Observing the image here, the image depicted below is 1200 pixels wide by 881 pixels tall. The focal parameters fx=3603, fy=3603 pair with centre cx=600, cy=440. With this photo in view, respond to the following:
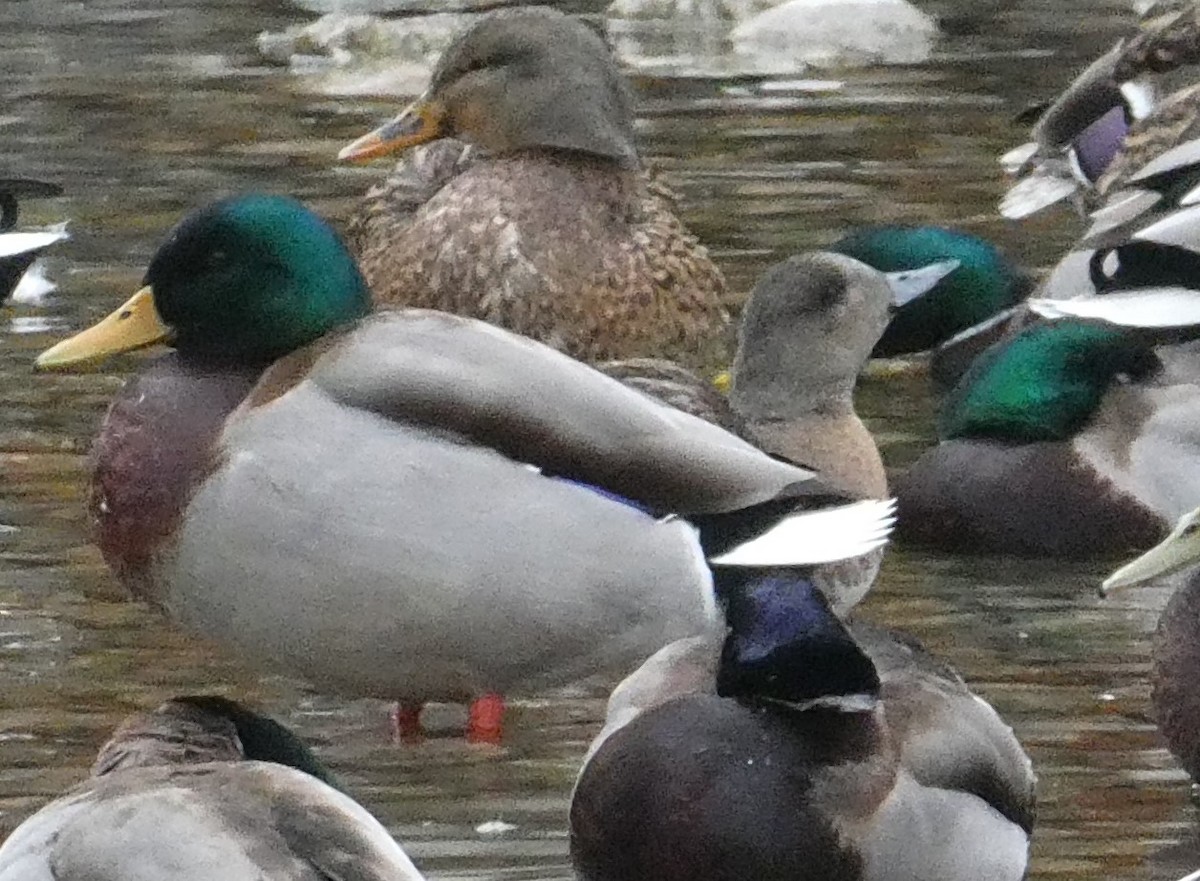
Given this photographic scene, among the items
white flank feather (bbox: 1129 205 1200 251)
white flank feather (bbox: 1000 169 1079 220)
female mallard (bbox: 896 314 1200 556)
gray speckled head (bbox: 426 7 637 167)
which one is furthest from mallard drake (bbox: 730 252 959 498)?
white flank feather (bbox: 1000 169 1079 220)

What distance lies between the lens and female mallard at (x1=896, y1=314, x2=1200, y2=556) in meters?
6.62

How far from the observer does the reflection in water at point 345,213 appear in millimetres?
5191

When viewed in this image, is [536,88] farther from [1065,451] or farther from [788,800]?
[788,800]

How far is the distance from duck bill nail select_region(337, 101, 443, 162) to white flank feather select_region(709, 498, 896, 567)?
267 centimetres

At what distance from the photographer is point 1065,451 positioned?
6.77 m

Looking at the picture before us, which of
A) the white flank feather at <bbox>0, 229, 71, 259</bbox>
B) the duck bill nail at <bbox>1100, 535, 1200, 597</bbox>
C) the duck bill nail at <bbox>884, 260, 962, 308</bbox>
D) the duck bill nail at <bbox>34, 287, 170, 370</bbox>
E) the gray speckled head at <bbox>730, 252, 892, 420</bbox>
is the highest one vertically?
the duck bill nail at <bbox>34, 287, 170, 370</bbox>

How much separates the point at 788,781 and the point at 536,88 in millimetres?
3556

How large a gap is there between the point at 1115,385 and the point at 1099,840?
210 cm

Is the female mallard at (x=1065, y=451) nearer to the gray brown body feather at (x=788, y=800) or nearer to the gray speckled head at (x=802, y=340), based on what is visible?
the gray speckled head at (x=802, y=340)

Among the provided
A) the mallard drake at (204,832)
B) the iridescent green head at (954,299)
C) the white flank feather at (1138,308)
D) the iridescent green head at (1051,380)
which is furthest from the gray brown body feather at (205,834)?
the iridescent green head at (954,299)

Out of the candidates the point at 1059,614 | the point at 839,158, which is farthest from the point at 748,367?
the point at 839,158

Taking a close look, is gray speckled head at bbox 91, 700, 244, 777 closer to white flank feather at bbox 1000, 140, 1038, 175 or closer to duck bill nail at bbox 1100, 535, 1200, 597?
duck bill nail at bbox 1100, 535, 1200, 597

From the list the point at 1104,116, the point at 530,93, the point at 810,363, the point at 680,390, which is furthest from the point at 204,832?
the point at 1104,116

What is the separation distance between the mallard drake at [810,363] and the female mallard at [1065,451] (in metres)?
0.54
